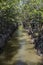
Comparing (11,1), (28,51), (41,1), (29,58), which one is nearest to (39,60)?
(29,58)

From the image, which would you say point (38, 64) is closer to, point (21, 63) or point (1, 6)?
point (21, 63)

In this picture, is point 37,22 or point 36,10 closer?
point 36,10

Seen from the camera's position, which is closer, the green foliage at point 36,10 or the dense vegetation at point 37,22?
the dense vegetation at point 37,22

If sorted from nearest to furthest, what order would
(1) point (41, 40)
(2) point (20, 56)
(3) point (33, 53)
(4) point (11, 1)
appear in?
1. (2) point (20, 56)
2. (3) point (33, 53)
3. (1) point (41, 40)
4. (4) point (11, 1)

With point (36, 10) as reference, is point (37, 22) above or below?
below

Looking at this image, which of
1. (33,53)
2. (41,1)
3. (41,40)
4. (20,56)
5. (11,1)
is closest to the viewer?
(20,56)

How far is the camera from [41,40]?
25766 mm

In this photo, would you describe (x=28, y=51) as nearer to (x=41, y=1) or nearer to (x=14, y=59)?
(x=14, y=59)

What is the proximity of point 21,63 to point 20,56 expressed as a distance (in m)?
3.19

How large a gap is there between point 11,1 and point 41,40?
11.0 metres

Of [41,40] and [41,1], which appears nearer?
[41,40]

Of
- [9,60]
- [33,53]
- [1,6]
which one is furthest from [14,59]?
[1,6]

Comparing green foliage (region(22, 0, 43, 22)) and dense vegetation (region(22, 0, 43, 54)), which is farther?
green foliage (region(22, 0, 43, 22))

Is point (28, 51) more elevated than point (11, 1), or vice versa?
point (11, 1)
